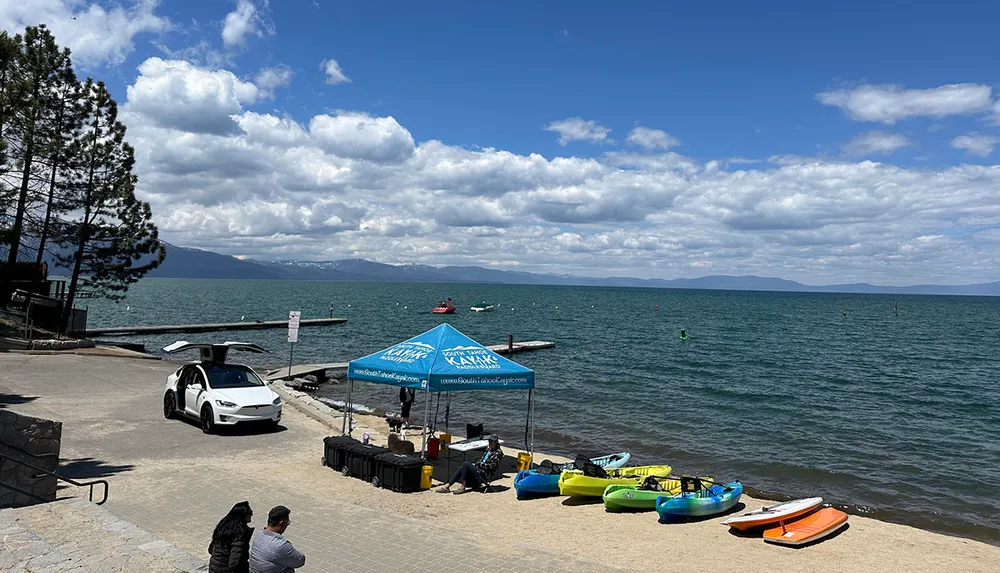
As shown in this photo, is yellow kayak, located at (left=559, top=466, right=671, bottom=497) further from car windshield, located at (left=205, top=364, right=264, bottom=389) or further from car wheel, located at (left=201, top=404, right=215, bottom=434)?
car windshield, located at (left=205, top=364, right=264, bottom=389)

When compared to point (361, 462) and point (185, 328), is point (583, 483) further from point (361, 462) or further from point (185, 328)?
point (185, 328)

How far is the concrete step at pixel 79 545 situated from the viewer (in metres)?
6.74

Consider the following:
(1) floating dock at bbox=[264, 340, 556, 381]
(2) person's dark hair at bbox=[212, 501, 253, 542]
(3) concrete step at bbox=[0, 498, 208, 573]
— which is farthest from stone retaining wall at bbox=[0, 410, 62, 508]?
(1) floating dock at bbox=[264, 340, 556, 381]

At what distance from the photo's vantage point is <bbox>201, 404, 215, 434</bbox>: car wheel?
16.1 metres

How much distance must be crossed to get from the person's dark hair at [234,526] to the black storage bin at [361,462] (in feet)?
22.8

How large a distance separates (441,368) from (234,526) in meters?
7.74

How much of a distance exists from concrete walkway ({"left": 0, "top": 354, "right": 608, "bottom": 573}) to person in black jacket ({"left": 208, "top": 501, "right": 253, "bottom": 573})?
2209 mm

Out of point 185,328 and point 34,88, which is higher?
point 34,88

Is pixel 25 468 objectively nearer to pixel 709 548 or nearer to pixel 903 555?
pixel 709 548

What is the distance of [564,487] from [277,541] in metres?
8.20

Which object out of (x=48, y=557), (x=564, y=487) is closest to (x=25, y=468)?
(x=48, y=557)

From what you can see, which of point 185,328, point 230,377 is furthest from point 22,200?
point 185,328

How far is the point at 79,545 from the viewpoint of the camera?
7.41m

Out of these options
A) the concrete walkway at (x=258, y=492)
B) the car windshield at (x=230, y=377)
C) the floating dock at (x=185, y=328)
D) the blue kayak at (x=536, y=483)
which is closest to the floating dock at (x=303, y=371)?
the concrete walkway at (x=258, y=492)
